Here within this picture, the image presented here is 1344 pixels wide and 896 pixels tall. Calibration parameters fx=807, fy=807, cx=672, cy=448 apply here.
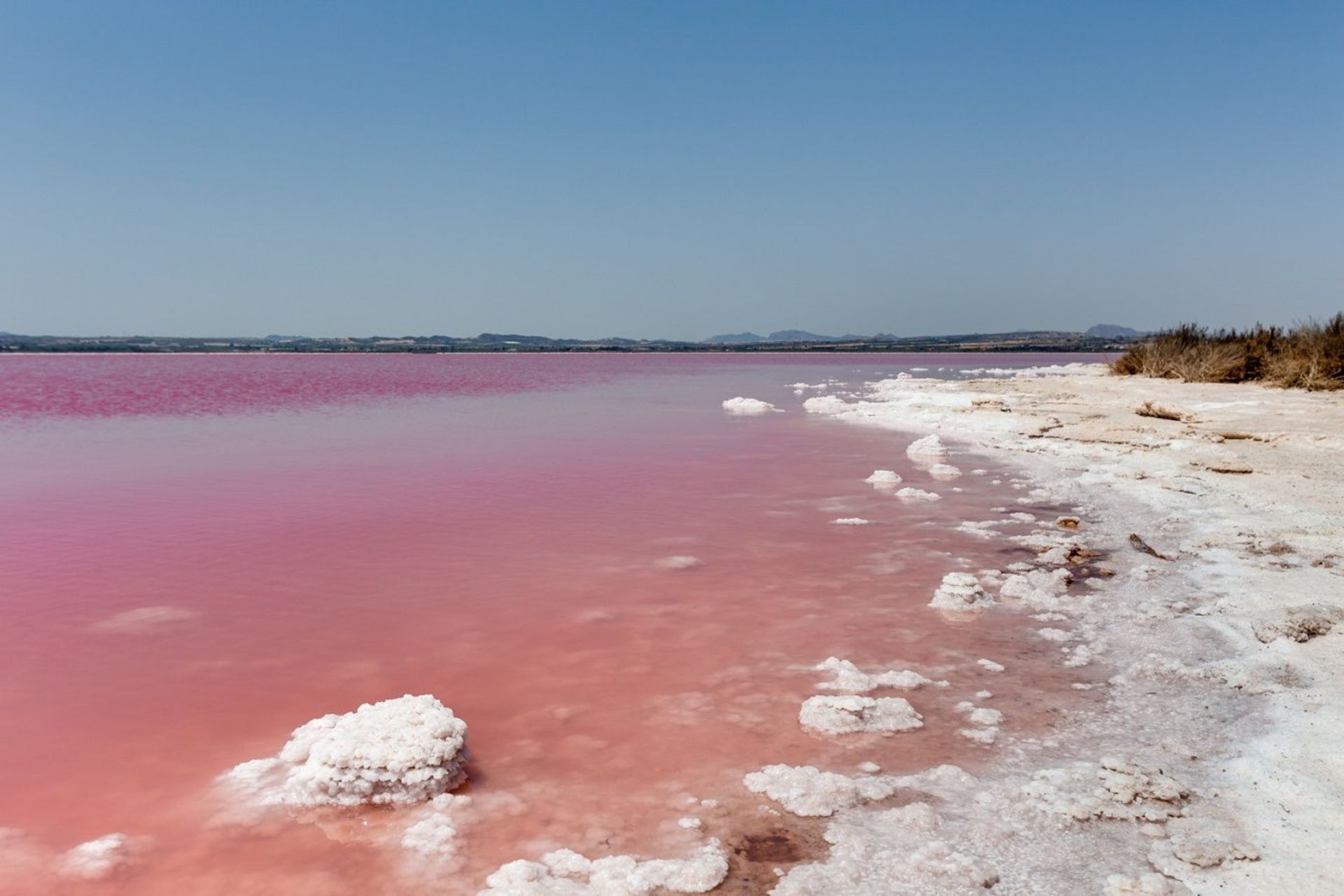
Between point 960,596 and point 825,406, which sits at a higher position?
point 825,406

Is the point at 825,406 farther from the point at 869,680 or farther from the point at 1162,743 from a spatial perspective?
the point at 1162,743

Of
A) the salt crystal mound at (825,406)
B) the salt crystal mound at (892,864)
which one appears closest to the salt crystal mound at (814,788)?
the salt crystal mound at (892,864)

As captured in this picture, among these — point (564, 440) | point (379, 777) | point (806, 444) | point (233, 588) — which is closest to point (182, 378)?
point (564, 440)

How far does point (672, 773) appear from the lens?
3.16 meters

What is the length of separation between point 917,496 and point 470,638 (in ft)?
17.9

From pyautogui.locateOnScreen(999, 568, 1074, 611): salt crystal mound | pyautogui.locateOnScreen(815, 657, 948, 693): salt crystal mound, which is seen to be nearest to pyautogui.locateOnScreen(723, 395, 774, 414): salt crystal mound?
pyautogui.locateOnScreen(999, 568, 1074, 611): salt crystal mound

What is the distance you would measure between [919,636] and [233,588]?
4.50m

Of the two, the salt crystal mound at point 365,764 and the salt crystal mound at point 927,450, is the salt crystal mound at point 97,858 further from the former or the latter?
the salt crystal mound at point 927,450

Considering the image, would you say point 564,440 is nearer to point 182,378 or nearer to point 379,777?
point 379,777

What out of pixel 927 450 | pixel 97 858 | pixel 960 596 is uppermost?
pixel 927 450

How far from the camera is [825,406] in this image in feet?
65.7

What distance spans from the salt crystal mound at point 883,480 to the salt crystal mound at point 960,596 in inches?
157

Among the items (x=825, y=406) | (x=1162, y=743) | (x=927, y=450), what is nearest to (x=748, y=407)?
(x=825, y=406)

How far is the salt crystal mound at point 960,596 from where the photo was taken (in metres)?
5.01
